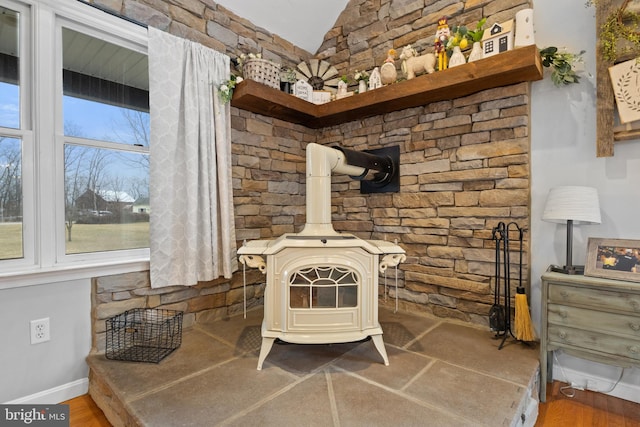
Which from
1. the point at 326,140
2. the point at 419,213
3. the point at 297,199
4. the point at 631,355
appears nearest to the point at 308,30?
the point at 326,140

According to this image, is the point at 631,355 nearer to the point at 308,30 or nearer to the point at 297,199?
the point at 297,199

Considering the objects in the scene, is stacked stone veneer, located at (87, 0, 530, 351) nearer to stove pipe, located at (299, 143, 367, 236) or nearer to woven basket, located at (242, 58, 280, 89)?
woven basket, located at (242, 58, 280, 89)

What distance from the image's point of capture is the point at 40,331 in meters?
1.70

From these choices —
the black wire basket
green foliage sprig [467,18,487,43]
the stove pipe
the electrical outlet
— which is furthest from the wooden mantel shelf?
the electrical outlet

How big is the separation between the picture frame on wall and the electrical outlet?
2930 millimetres

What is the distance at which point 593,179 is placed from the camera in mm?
1890

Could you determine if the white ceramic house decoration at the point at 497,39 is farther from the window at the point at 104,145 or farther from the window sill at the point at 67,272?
the window sill at the point at 67,272

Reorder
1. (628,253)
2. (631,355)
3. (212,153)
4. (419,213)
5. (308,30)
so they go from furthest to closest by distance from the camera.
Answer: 1. (308,30)
2. (419,213)
3. (212,153)
4. (628,253)
5. (631,355)

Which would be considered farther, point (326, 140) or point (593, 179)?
point (326, 140)

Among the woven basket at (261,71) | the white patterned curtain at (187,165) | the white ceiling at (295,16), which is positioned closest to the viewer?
the white patterned curtain at (187,165)

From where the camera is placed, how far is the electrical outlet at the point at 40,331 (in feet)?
5.52

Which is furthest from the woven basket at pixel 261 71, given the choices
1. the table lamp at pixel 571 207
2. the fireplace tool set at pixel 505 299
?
the table lamp at pixel 571 207

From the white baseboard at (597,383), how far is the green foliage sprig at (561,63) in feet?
5.78

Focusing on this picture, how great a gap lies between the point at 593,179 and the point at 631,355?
3.17ft
